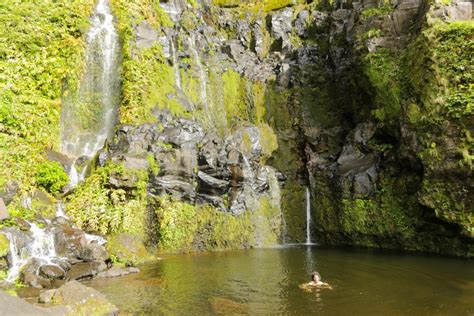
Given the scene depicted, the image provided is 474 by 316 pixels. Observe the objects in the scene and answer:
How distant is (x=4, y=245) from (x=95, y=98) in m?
13.1

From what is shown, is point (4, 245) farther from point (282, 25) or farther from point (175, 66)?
point (282, 25)

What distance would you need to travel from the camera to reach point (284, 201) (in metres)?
23.6

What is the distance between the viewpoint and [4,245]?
483 inches

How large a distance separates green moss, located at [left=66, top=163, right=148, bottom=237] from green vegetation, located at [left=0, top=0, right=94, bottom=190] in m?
2.24

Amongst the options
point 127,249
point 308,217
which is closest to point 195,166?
point 127,249

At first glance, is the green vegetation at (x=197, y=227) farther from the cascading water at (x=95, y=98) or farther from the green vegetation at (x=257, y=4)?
the green vegetation at (x=257, y=4)

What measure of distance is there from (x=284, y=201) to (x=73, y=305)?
16.4 m

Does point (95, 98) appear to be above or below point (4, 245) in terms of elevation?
above

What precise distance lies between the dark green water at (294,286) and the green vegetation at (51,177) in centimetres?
595

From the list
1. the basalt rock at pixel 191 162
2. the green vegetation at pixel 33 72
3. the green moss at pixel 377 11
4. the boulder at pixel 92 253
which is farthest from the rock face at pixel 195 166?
the green moss at pixel 377 11

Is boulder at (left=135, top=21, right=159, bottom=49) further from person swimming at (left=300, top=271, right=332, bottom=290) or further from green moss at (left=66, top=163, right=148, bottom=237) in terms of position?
person swimming at (left=300, top=271, right=332, bottom=290)

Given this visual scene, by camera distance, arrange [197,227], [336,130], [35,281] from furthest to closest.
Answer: [336,130]
[197,227]
[35,281]

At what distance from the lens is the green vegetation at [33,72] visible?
16906mm

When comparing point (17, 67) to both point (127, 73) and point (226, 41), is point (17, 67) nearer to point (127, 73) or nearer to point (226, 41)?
point (127, 73)
